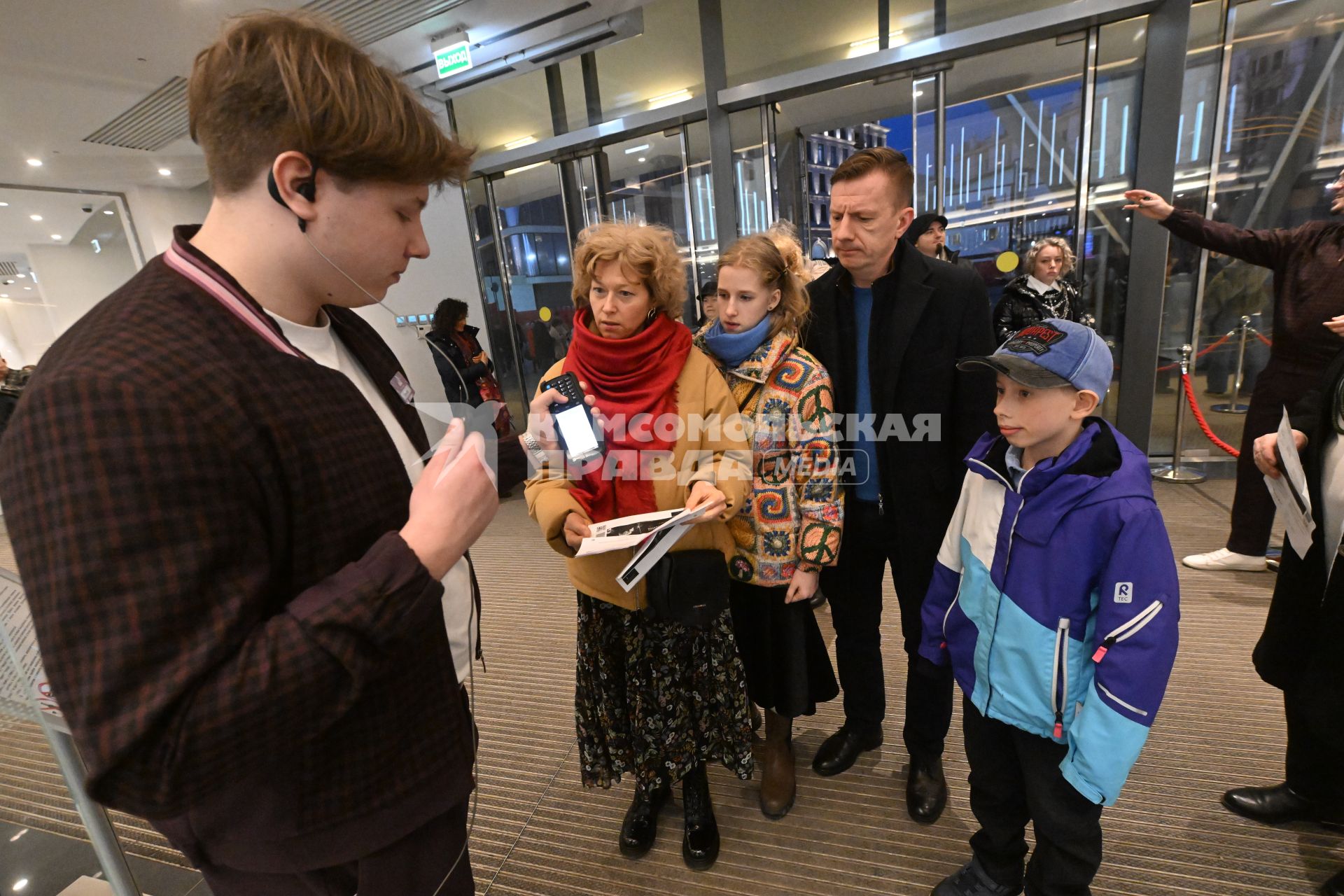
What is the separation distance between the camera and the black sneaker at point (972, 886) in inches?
57.4

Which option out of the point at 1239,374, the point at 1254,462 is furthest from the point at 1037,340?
the point at 1239,374

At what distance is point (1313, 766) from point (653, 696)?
1.84 meters

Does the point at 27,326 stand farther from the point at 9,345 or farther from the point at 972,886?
the point at 972,886

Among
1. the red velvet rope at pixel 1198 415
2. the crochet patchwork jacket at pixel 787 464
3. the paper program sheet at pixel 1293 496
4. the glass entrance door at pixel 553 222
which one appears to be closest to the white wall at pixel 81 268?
the crochet patchwork jacket at pixel 787 464

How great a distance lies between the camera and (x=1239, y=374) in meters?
4.49

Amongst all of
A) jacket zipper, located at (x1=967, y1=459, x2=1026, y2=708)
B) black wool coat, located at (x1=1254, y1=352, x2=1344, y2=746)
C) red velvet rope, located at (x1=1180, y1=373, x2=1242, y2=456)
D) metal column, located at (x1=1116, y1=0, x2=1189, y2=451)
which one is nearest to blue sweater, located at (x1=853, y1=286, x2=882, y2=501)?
jacket zipper, located at (x1=967, y1=459, x2=1026, y2=708)

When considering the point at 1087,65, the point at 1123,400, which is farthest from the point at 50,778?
the point at 1087,65

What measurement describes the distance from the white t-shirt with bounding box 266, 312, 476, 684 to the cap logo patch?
1199mm

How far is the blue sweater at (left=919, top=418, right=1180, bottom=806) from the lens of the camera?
1.11 meters

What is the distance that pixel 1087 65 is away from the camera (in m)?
4.18

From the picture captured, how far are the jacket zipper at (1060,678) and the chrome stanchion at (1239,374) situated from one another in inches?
179

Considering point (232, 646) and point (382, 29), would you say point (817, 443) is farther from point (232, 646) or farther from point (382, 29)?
point (382, 29)

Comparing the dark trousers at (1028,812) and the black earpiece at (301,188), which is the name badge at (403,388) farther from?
the dark trousers at (1028,812)

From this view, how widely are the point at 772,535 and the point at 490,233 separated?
6.16 meters
